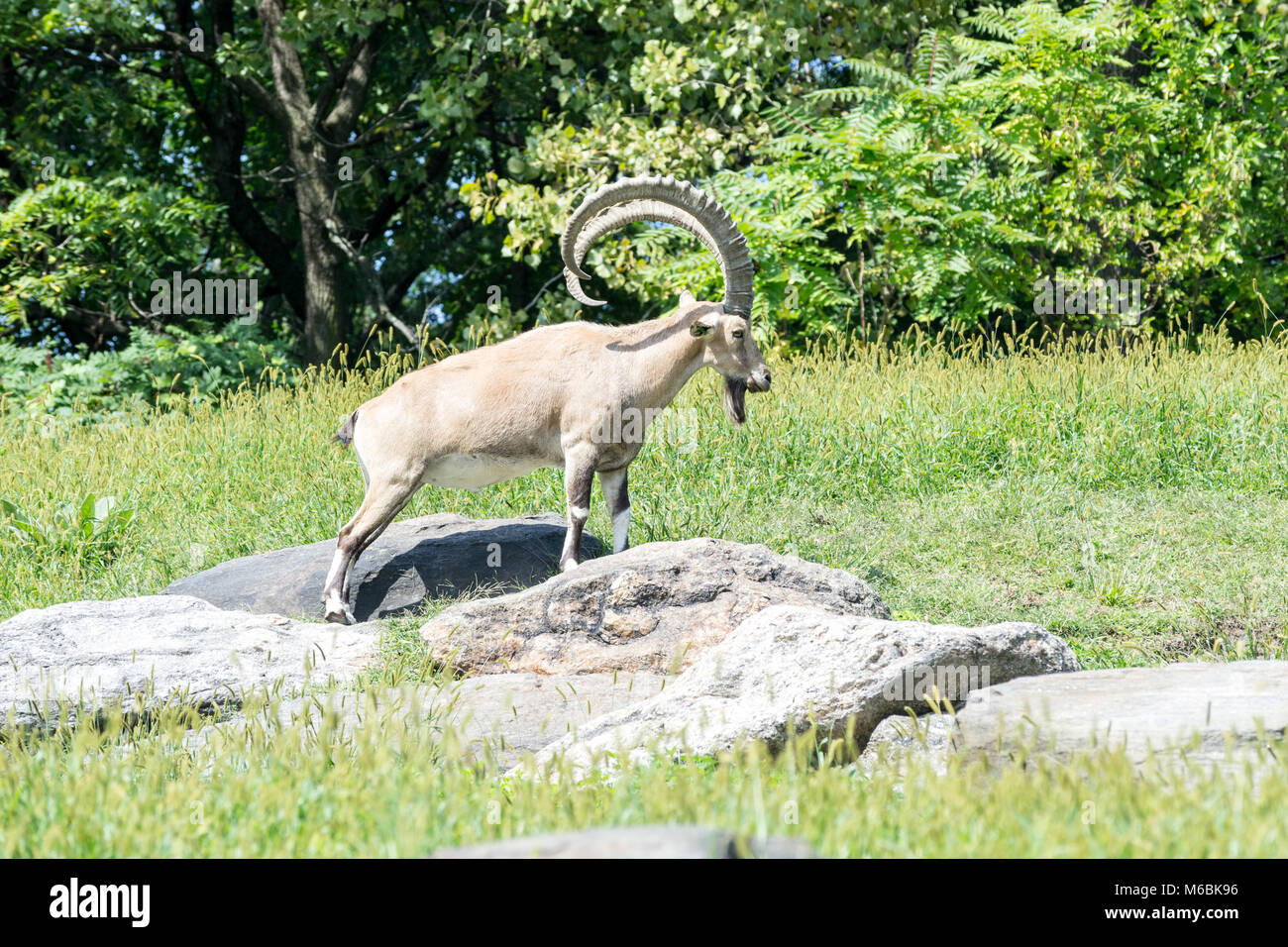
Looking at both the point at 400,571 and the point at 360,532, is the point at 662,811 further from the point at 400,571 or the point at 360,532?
the point at 400,571

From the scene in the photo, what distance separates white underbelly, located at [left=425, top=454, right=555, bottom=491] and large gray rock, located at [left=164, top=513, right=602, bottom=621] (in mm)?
806

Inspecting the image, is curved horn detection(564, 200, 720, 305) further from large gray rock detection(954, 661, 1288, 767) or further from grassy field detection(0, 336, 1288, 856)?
large gray rock detection(954, 661, 1288, 767)

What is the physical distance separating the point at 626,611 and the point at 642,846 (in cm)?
429

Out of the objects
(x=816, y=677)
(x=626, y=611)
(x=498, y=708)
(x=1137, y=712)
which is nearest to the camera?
(x=1137, y=712)

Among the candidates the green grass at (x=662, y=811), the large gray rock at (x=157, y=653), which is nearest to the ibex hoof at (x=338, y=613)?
the large gray rock at (x=157, y=653)

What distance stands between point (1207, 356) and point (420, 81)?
1237 centimetres

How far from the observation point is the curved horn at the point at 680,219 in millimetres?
7852

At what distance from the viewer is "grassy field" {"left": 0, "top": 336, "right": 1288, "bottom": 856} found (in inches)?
150

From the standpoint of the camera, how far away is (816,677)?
5812 millimetres

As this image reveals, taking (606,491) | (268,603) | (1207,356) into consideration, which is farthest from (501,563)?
(1207,356)

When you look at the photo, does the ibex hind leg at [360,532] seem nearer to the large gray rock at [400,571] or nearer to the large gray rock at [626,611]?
the large gray rock at [400,571]

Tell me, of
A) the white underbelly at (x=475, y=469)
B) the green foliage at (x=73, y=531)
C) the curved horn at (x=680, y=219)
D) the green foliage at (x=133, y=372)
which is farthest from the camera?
the green foliage at (x=133, y=372)

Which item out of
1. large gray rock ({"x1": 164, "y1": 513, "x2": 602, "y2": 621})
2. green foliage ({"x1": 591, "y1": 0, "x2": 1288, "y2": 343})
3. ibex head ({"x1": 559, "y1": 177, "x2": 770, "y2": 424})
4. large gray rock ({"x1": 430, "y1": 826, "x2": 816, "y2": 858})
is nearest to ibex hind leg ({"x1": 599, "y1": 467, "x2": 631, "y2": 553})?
large gray rock ({"x1": 164, "y1": 513, "x2": 602, "y2": 621})

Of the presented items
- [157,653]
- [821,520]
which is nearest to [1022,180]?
[821,520]
